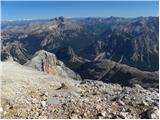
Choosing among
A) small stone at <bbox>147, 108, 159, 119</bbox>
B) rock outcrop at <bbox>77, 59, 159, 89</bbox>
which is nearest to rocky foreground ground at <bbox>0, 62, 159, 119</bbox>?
small stone at <bbox>147, 108, 159, 119</bbox>

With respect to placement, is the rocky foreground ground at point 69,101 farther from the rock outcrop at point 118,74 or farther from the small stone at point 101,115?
the rock outcrop at point 118,74

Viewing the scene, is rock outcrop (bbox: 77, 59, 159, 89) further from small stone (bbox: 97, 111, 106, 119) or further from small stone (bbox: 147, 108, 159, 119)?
small stone (bbox: 147, 108, 159, 119)

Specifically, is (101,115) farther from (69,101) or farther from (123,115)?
(69,101)

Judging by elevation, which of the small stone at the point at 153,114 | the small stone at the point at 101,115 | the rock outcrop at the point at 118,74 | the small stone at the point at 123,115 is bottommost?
the rock outcrop at the point at 118,74

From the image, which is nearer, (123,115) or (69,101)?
(123,115)

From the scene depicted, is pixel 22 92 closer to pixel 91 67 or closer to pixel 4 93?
pixel 4 93

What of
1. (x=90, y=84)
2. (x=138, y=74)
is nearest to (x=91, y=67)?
(x=138, y=74)

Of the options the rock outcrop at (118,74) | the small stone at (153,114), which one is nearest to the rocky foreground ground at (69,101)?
the small stone at (153,114)

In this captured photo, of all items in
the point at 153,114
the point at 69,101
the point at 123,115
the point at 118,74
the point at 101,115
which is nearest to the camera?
the point at 153,114

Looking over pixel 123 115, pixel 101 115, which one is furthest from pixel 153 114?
pixel 101 115
